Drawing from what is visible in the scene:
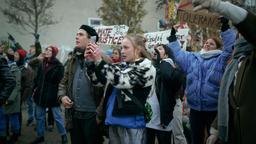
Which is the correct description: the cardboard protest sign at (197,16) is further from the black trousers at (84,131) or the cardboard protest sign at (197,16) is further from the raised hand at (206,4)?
the black trousers at (84,131)

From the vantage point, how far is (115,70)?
14.1 ft

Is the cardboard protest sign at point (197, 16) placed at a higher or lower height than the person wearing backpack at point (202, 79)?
higher

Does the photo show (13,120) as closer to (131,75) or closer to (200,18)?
(131,75)

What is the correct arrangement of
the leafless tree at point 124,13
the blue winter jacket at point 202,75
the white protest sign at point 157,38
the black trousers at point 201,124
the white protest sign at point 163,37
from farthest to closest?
the leafless tree at point 124,13
the white protest sign at point 157,38
the white protest sign at point 163,37
the black trousers at point 201,124
the blue winter jacket at point 202,75

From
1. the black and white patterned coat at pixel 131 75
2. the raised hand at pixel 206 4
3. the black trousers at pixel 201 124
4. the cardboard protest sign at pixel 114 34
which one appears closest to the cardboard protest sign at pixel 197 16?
the black and white patterned coat at pixel 131 75

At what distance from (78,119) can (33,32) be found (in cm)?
1945

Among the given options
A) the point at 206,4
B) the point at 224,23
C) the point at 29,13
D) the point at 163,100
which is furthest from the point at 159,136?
the point at 29,13

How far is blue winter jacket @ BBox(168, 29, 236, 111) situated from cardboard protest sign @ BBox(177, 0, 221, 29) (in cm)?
121

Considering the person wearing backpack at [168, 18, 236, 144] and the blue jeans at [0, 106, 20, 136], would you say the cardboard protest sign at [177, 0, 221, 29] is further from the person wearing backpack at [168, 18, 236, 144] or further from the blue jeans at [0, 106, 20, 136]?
the blue jeans at [0, 106, 20, 136]

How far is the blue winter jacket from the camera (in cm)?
512

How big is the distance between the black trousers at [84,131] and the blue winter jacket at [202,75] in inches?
55.3

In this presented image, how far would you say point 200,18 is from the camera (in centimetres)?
372

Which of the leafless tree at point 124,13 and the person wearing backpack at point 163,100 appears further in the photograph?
the leafless tree at point 124,13

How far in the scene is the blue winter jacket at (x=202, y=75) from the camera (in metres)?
5.12
